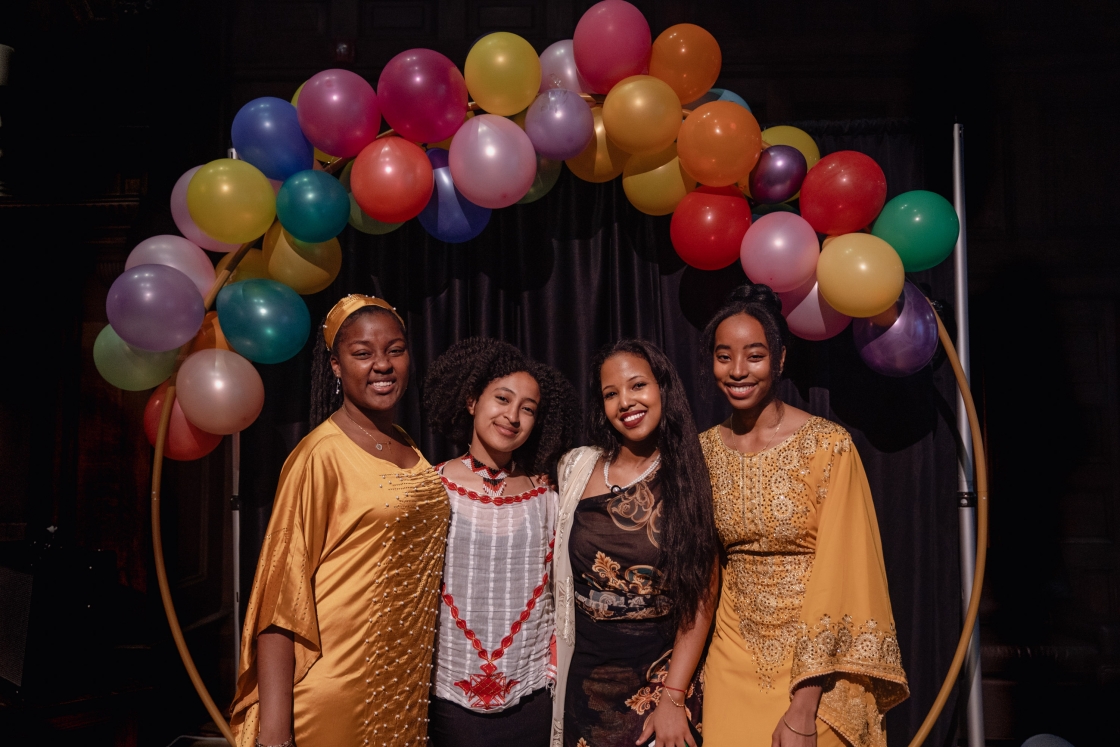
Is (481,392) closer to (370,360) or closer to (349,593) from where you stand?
(370,360)

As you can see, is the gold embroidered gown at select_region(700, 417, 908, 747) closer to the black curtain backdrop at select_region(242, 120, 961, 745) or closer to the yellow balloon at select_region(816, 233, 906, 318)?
the yellow balloon at select_region(816, 233, 906, 318)

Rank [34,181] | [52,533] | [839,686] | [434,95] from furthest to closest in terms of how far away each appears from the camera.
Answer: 1. [34,181]
2. [52,533]
3. [434,95]
4. [839,686]

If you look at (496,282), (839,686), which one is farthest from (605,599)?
(496,282)

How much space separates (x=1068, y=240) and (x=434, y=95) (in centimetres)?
295

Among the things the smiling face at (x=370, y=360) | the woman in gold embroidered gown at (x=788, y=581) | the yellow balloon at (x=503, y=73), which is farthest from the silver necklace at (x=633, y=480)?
the yellow balloon at (x=503, y=73)

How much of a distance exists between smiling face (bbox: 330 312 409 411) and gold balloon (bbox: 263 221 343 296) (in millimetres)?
484

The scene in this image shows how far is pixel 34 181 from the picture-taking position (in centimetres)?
300

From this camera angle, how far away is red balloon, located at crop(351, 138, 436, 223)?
2328 mm

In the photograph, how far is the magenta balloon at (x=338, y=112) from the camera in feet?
7.64

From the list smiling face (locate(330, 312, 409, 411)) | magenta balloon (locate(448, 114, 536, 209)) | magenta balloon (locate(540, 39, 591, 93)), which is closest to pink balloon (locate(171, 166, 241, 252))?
smiling face (locate(330, 312, 409, 411))

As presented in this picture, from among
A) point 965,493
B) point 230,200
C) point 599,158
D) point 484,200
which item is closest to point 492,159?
point 484,200

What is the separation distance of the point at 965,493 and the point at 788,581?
3.63 feet

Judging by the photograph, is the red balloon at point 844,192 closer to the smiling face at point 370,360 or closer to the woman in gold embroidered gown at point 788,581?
the woman in gold embroidered gown at point 788,581

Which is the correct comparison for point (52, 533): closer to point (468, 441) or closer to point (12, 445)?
point (12, 445)
